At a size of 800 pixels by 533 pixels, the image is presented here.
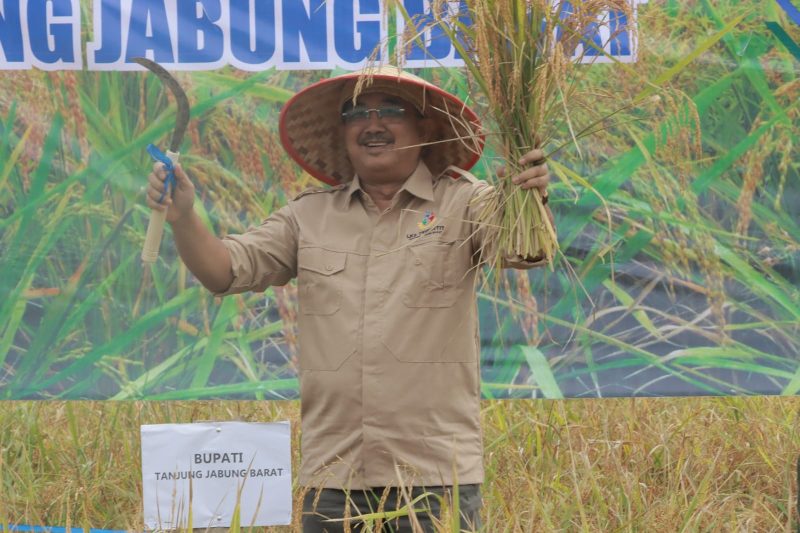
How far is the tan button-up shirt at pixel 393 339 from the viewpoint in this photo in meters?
2.39

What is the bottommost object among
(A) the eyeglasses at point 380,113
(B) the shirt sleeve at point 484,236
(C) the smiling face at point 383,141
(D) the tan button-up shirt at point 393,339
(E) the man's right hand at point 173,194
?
(D) the tan button-up shirt at point 393,339

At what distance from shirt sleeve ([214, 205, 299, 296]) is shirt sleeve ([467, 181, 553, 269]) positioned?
429 mm

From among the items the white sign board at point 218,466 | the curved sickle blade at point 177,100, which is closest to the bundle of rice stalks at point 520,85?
the curved sickle blade at point 177,100

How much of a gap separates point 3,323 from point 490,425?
1.64 meters

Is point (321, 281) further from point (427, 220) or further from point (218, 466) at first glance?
point (218, 466)

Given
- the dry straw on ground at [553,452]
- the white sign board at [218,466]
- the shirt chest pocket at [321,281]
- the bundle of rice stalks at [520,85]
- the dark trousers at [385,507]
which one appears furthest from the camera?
the dry straw on ground at [553,452]

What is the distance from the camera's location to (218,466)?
2.97 m

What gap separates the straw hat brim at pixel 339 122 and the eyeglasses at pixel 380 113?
42mm

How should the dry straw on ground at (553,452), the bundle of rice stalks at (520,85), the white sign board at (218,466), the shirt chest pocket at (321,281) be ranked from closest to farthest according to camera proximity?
the bundle of rice stalks at (520,85) → the shirt chest pocket at (321,281) → the white sign board at (218,466) → the dry straw on ground at (553,452)

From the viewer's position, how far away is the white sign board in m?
2.95

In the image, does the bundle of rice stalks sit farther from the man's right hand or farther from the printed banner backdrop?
the printed banner backdrop

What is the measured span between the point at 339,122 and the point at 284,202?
0.72 m

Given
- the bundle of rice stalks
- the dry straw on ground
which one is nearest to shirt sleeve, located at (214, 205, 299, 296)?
the bundle of rice stalks

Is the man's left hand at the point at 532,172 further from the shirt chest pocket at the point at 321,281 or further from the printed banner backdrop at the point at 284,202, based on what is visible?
the printed banner backdrop at the point at 284,202
